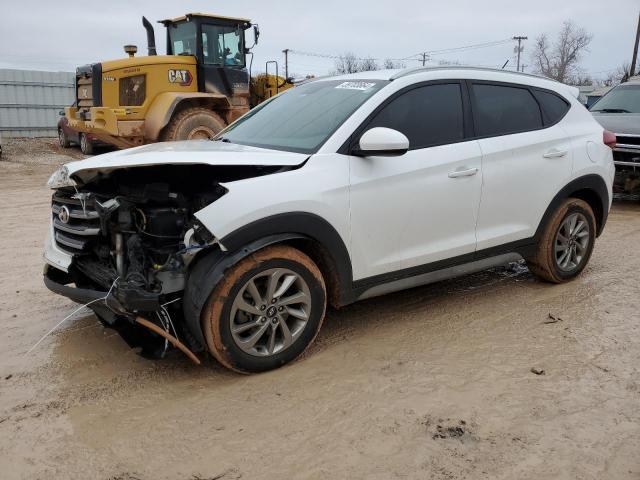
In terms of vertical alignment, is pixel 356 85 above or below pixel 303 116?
above

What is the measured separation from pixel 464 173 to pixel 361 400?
1.82 meters

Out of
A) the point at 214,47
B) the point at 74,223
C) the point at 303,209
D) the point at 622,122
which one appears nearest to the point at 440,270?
the point at 303,209

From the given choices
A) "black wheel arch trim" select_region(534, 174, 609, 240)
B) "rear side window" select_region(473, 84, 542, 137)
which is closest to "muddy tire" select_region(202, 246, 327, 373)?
"rear side window" select_region(473, 84, 542, 137)

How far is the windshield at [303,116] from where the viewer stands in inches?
150

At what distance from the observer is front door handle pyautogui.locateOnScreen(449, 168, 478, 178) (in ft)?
13.2

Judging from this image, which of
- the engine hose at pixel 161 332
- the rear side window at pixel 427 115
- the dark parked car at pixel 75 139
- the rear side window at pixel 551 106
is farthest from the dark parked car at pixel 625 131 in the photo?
the dark parked car at pixel 75 139

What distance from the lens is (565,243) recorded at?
5000 millimetres

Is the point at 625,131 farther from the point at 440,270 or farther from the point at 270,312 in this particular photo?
the point at 270,312

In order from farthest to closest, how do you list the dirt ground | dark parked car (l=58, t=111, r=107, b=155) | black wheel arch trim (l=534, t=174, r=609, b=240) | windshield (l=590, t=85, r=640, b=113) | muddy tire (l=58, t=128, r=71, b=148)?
1. muddy tire (l=58, t=128, r=71, b=148)
2. dark parked car (l=58, t=111, r=107, b=155)
3. windshield (l=590, t=85, r=640, b=113)
4. black wheel arch trim (l=534, t=174, r=609, b=240)
5. the dirt ground

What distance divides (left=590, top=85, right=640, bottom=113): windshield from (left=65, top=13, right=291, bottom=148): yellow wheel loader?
6.69 meters

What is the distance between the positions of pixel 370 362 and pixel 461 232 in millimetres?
1223

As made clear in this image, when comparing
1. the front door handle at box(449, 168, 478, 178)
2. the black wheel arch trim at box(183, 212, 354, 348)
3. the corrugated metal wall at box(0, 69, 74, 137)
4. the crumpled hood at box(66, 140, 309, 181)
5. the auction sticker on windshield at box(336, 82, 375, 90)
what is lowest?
the black wheel arch trim at box(183, 212, 354, 348)

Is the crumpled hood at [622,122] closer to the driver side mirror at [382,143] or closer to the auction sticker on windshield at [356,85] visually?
the auction sticker on windshield at [356,85]

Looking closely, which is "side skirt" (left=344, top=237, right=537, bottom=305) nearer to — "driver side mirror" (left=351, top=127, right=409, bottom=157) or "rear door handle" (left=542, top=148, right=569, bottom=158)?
"rear door handle" (left=542, top=148, right=569, bottom=158)
